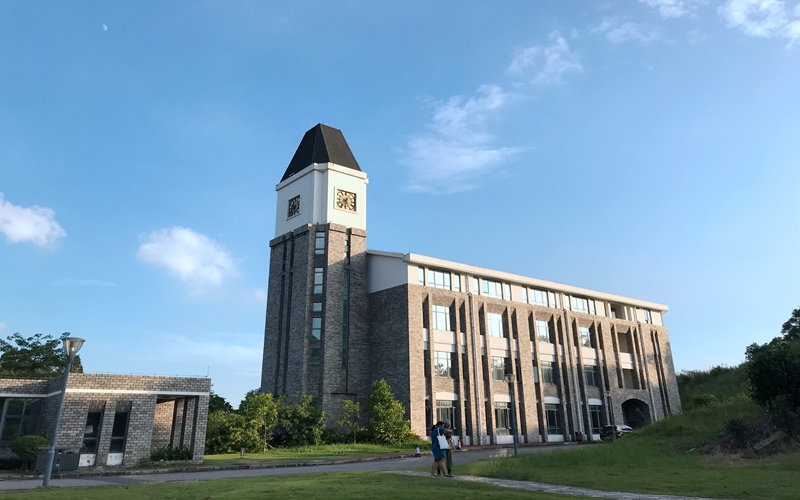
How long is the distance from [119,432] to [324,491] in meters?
15.0

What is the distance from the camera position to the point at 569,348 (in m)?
48.1

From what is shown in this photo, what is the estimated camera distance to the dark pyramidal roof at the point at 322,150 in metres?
44.7

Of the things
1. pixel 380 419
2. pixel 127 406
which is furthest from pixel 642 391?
pixel 127 406

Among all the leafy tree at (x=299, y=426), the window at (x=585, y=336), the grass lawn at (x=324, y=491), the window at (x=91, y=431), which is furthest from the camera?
the window at (x=585, y=336)

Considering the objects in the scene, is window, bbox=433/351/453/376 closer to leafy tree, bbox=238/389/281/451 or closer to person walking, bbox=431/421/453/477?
leafy tree, bbox=238/389/281/451

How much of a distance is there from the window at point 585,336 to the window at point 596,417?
528 cm

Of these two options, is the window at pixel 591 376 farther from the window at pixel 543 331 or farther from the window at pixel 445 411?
the window at pixel 445 411

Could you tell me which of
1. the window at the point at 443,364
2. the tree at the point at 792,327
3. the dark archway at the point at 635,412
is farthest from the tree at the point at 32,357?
the tree at the point at 792,327

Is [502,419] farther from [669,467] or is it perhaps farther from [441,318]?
[669,467]

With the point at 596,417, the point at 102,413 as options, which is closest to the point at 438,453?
the point at 102,413

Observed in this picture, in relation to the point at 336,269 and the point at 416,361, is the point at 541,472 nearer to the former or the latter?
the point at 416,361

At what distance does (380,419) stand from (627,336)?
30250 mm

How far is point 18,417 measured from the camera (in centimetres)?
2392

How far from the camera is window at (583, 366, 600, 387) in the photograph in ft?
162
